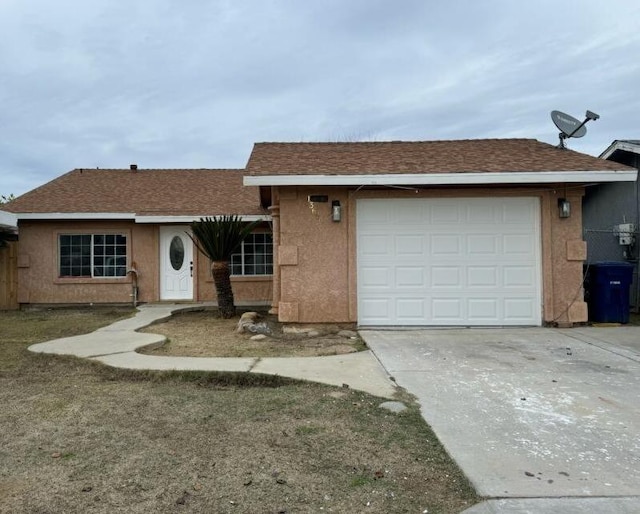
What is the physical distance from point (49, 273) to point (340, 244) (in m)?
9.44

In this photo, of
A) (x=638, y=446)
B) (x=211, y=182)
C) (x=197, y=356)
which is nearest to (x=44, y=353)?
(x=197, y=356)

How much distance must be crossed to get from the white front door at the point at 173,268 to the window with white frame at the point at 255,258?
52.3 inches

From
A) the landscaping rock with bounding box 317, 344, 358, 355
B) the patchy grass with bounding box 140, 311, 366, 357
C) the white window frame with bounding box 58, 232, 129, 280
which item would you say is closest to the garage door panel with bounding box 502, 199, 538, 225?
the patchy grass with bounding box 140, 311, 366, 357

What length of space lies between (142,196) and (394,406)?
41.1ft

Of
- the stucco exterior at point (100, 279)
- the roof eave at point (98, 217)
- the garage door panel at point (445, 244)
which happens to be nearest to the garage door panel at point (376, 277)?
the garage door panel at point (445, 244)

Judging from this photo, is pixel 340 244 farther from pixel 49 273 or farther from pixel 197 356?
pixel 49 273

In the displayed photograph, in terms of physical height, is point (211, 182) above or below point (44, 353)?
above

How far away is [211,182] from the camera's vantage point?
659 inches

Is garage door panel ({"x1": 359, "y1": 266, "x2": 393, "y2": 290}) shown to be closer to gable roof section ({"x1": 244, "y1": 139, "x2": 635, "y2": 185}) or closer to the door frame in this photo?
gable roof section ({"x1": 244, "y1": 139, "x2": 635, "y2": 185})

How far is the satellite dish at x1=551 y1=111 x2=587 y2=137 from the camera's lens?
10742mm

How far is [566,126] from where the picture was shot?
10820mm

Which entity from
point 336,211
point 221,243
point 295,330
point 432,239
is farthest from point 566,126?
point 221,243

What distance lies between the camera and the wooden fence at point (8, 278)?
46.3ft

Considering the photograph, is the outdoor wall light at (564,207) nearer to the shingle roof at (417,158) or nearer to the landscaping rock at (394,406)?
the shingle roof at (417,158)
